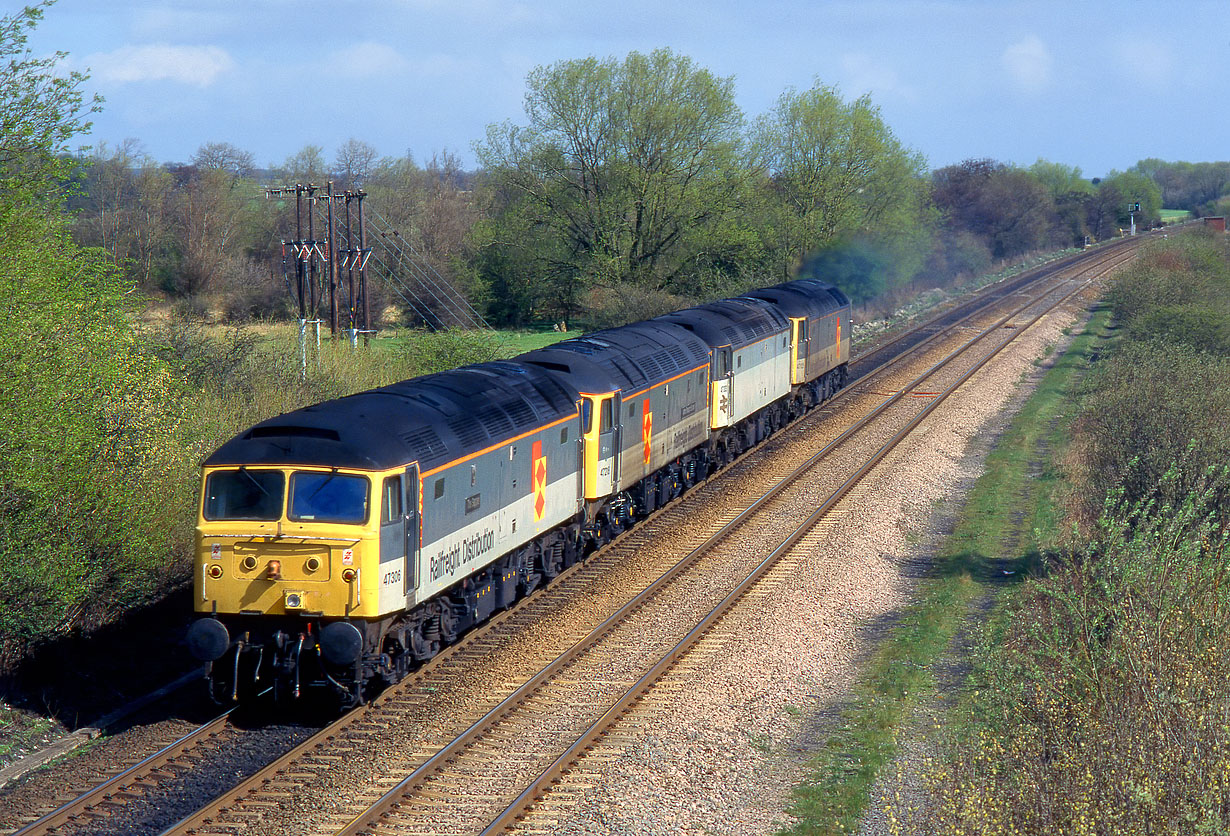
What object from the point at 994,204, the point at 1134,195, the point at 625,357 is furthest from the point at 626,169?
the point at 1134,195

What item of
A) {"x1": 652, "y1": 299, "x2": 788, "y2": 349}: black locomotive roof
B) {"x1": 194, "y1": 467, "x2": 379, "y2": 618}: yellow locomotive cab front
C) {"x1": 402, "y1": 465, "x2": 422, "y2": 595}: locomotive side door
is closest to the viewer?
{"x1": 194, "y1": 467, "x2": 379, "y2": 618}: yellow locomotive cab front

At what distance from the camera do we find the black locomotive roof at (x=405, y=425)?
491 inches

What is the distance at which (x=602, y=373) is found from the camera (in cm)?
1948

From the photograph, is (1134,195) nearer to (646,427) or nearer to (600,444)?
(646,427)

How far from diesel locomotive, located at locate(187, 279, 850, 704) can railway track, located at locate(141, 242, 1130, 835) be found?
25.2 inches

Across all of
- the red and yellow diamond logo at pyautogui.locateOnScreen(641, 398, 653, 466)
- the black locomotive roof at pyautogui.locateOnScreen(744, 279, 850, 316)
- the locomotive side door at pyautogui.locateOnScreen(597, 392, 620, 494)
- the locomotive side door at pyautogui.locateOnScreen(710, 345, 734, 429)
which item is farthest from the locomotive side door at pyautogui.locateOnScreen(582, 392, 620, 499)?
the black locomotive roof at pyautogui.locateOnScreen(744, 279, 850, 316)

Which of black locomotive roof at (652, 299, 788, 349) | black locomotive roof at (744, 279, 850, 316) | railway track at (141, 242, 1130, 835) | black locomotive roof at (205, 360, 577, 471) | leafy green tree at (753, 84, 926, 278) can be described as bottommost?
railway track at (141, 242, 1130, 835)

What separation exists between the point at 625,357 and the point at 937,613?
286 inches

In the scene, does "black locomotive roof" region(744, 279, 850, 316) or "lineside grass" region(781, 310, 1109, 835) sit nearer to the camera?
"lineside grass" region(781, 310, 1109, 835)

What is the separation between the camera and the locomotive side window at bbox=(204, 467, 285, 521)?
1241 cm

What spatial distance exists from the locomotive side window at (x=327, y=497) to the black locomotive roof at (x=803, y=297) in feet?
69.4

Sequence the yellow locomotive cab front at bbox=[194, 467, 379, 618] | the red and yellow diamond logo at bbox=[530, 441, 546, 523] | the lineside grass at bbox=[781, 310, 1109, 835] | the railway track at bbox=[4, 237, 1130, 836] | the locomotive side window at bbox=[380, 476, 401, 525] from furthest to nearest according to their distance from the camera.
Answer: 1. the red and yellow diamond logo at bbox=[530, 441, 546, 523]
2. the locomotive side window at bbox=[380, 476, 401, 525]
3. the yellow locomotive cab front at bbox=[194, 467, 379, 618]
4. the lineside grass at bbox=[781, 310, 1109, 835]
5. the railway track at bbox=[4, 237, 1130, 836]

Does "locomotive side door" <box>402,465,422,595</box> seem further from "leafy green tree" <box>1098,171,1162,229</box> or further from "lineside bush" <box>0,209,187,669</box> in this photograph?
"leafy green tree" <box>1098,171,1162,229</box>

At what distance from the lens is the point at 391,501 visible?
12523mm
